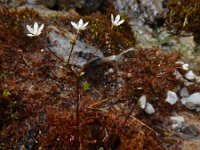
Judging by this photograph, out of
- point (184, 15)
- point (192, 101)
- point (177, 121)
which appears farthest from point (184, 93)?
point (184, 15)

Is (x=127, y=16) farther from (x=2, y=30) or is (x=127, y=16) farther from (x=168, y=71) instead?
(x=2, y=30)

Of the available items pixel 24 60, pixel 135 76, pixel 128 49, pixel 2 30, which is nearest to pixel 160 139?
pixel 135 76

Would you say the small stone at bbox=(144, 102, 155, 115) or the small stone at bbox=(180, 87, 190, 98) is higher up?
the small stone at bbox=(180, 87, 190, 98)

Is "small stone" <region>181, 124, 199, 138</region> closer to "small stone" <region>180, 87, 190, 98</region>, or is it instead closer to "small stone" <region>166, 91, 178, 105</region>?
"small stone" <region>166, 91, 178, 105</region>

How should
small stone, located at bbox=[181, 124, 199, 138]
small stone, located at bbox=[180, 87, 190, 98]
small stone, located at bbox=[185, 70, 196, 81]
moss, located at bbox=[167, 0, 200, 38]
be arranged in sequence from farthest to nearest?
moss, located at bbox=[167, 0, 200, 38] → small stone, located at bbox=[185, 70, 196, 81] → small stone, located at bbox=[180, 87, 190, 98] → small stone, located at bbox=[181, 124, 199, 138]

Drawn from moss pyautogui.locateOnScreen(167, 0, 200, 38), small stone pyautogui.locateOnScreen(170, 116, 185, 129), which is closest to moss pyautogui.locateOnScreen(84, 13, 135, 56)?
moss pyautogui.locateOnScreen(167, 0, 200, 38)

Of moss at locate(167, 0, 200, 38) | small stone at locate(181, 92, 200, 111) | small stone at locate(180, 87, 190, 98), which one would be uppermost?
moss at locate(167, 0, 200, 38)
